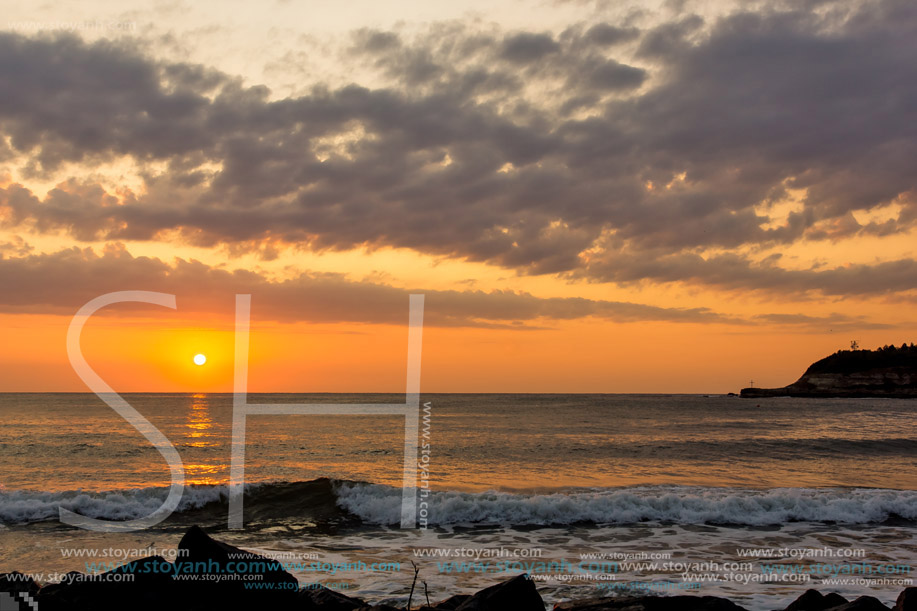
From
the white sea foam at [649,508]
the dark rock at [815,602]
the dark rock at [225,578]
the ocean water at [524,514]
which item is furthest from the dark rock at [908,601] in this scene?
the white sea foam at [649,508]

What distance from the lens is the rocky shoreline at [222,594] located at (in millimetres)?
7324

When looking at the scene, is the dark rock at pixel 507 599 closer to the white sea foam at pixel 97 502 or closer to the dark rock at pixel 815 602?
the dark rock at pixel 815 602

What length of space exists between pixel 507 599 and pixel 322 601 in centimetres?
249

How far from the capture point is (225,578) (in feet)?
25.4

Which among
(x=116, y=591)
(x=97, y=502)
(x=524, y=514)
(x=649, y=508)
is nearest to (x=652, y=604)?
(x=116, y=591)

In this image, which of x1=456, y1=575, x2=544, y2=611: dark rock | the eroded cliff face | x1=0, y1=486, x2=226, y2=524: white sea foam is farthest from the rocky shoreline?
the eroded cliff face

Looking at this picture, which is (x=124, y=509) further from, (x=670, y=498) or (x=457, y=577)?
(x=670, y=498)

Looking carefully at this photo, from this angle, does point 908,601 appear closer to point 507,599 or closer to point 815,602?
point 815,602

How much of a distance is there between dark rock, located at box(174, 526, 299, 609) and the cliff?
7468 inches

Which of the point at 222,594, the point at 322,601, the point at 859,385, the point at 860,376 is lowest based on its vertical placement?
the point at 859,385

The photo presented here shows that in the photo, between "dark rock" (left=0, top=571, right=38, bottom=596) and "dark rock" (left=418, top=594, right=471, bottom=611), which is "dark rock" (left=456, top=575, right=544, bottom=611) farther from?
"dark rock" (left=0, top=571, right=38, bottom=596)

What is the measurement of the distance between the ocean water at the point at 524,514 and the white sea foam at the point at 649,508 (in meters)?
0.07

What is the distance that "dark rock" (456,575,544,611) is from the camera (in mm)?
7352

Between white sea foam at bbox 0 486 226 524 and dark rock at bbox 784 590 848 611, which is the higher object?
dark rock at bbox 784 590 848 611
